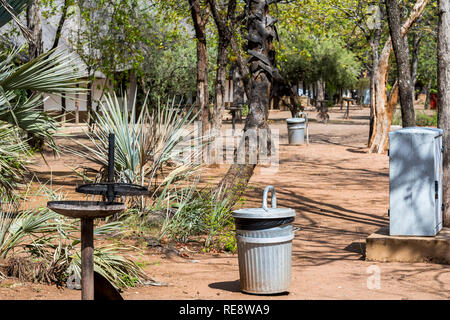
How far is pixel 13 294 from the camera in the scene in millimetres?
5691

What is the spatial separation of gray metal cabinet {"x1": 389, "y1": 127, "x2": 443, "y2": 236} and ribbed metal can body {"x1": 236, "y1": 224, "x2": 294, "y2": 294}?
79.9 inches

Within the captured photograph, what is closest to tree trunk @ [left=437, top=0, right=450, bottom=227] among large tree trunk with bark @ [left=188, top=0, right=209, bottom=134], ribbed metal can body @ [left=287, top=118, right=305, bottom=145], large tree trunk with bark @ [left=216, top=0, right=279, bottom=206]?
large tree trunk with bark @ [left=216, top=0, right=279, bottom=206]

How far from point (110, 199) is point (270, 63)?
8.42 m

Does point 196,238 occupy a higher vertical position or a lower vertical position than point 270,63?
lower

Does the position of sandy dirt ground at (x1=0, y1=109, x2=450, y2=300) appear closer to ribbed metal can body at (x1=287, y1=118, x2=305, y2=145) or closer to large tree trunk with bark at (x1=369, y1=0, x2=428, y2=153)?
large tree trunk with bark at (x1=369, y1=0, x2=428, y2=153)

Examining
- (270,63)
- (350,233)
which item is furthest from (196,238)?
(270,63)

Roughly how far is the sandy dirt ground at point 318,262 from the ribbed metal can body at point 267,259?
11 cm

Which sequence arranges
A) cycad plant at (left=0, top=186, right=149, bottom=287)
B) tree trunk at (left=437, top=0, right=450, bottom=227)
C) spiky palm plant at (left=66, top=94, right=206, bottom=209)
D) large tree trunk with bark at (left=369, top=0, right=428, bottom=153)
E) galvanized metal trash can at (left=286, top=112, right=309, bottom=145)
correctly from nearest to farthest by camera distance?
cycad plant at (left=0, top=186, right=149, bottom=287) → tree trunk at (left=437, top=0, right=450, bottom=227) → spiky palm plant at (left=66, top=94, right=206, bottom=209) → large tree trunk with bark at (left=369, top=0, right=428, bottom=153) → galvanized metal trash can at (left=286, top=112, right=309, bottom=145)

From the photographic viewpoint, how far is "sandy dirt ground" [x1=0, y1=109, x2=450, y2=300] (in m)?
5.96

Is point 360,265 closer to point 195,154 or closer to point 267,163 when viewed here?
point 195,154

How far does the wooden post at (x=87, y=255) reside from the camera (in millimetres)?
4223

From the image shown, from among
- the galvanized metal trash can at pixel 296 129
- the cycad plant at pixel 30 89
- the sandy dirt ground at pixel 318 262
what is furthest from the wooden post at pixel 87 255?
the galvanized metal trash can at pixel 296 129

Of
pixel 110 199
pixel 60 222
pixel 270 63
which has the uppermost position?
pixel 270 63

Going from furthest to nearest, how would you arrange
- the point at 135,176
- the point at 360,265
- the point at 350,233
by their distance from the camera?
the point at 350,233 < the point at 135,176 < the point at 360,265
